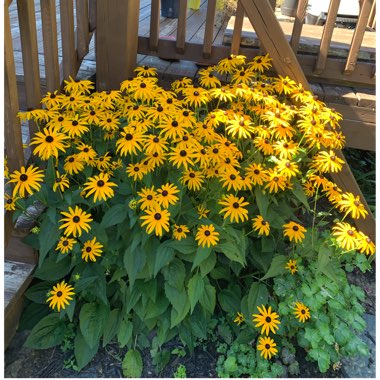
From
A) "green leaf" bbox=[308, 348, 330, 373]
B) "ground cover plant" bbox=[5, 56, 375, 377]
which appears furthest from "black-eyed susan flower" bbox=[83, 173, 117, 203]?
"green leaf" bbox=[308, 348, 330, 373]

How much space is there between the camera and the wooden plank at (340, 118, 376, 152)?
2.64 metres

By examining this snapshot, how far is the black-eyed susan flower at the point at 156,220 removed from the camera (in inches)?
62.0

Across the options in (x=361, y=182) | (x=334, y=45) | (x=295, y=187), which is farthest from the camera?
(x=361, y=182)

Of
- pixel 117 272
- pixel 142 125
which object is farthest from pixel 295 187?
pixel 117 272

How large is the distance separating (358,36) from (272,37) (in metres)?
0.60

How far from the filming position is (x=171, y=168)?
6.04 feet

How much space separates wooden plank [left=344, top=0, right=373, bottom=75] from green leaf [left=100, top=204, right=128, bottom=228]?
1.70 meters

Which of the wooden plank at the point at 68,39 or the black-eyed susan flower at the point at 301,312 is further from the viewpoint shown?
the wooden plank at the point at 68,39

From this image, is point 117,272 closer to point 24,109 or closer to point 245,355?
point 245,355

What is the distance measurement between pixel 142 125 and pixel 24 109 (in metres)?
0.92

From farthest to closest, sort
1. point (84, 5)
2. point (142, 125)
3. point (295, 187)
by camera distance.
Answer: point (84, 5) < point (295, 187) < point (142, 125)

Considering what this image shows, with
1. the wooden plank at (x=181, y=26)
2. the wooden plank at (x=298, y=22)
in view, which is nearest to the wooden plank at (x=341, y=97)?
the wooden plank at (x=298, y=22)

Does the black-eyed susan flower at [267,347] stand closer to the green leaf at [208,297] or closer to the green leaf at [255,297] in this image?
the green leaf at [255,297]

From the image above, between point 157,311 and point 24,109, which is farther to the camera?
point 24,109
